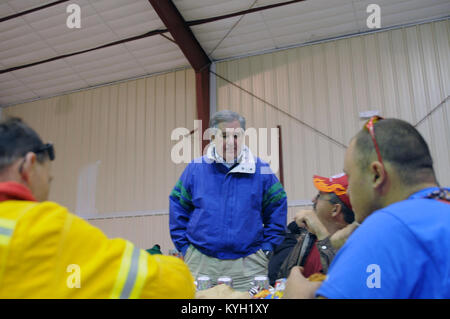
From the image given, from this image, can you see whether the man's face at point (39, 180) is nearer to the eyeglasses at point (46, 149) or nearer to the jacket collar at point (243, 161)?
the eyeglasses at point (46, 149)

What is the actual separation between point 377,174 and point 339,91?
24.2ft

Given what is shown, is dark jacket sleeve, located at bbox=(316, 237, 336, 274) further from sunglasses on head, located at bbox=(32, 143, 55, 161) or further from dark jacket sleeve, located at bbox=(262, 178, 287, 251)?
sunglasses on head, located at bbox=(32, 143, 55, 161)

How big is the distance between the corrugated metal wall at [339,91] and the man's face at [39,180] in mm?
7032

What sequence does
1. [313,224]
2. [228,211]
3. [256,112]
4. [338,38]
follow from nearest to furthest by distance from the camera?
[313,224], [228,211], [338,38], [256,112]

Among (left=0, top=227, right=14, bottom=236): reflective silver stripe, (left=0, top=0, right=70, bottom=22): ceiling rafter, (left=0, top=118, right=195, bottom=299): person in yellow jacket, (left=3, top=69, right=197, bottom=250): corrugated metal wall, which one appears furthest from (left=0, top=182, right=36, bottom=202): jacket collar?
(left=3, top=69, right=197, bottom=250): corrugated metal wall

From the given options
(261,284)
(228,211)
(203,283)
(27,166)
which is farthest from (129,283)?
(228,211)

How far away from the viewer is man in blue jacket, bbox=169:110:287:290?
261cm

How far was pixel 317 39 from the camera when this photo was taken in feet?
27.7

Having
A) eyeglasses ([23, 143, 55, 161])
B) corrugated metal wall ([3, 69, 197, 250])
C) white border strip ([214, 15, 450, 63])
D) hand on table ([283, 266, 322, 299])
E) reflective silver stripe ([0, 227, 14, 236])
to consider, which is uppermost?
white border strip ([214, 15, 450, 63])

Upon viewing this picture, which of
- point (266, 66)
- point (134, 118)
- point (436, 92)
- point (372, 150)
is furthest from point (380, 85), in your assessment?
point (372, 150)

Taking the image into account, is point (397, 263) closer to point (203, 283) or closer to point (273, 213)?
point (203, 283)

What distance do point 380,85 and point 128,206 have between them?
5685 mm

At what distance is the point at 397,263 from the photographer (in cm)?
86

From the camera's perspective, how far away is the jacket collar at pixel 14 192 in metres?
0.98
